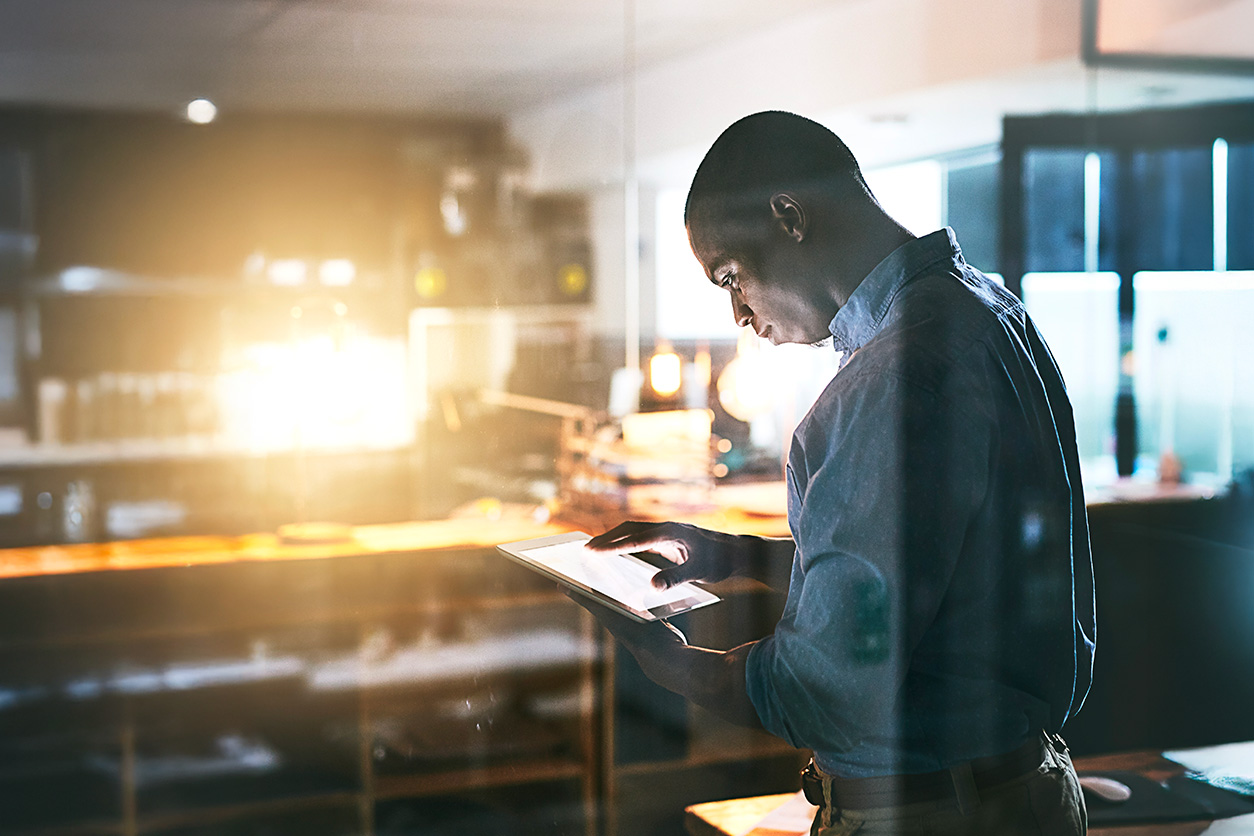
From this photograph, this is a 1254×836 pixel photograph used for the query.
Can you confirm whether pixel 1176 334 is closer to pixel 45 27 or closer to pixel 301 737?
pixel 301 737

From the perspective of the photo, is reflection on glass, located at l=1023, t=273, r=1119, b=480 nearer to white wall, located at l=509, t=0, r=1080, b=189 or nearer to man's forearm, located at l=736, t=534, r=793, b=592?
white wall, located at l=509, t=0, r=1080, b=189

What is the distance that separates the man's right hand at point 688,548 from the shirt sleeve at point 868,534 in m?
0.13

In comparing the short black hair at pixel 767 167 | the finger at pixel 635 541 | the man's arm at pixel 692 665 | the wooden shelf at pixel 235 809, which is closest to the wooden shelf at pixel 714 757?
the man's arm at pixel 692 665

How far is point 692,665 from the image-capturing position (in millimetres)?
875

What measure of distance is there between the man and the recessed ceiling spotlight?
1.15 meters

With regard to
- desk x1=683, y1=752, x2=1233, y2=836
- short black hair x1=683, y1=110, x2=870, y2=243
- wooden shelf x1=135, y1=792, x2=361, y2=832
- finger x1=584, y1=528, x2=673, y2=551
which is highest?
short black hair x1=683, y1=110, x2=870, y2=243

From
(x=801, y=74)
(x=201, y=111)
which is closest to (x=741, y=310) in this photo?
(x=801, y=74)

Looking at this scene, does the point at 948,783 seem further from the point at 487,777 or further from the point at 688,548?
the point at 487,777

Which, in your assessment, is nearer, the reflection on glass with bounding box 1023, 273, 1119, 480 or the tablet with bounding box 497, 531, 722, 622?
the tablet with bounding box 497, 531, 722, 622

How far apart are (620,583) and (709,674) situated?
106 mm

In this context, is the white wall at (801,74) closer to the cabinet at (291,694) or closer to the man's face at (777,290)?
the man's face at (777,290)

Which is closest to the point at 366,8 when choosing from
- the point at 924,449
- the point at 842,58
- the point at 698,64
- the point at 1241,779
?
the point at 698,64

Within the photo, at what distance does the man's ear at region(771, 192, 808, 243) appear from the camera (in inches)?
33.2

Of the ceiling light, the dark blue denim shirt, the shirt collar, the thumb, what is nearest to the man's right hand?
the thumb
